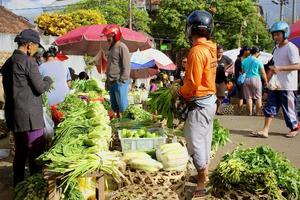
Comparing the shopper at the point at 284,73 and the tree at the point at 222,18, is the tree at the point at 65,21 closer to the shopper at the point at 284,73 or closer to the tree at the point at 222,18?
the tree at the point at 222,18

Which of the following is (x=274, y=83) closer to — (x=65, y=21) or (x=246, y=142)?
(x=246, y=142)

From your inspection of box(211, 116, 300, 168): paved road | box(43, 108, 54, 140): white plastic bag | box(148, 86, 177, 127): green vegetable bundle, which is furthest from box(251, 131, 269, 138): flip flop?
box(43, 108, 54, 140): white plastic bag

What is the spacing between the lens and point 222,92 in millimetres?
11203

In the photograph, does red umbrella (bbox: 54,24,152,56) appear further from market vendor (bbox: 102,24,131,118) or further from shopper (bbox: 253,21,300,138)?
shopper (bbox: 253,21,300,138)

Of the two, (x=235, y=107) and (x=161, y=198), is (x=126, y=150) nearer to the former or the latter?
(x=161, y=198)

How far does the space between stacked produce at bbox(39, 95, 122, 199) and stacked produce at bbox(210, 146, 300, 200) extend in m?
0.93

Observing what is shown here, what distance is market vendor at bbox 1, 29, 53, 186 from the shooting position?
4387 millimetres

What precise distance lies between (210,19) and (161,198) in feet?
6.23

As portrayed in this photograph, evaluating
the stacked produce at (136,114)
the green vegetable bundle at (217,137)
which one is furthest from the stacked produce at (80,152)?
the green vegetable bundle at (217,137)

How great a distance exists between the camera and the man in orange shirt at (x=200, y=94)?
4.04 metres

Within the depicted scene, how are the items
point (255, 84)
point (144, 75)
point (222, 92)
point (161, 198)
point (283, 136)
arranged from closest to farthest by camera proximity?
point (161, 198), point (283, 136), point (255, 84), point (222, 92), point (144, 75)

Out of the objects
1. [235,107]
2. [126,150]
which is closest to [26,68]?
[126,150]

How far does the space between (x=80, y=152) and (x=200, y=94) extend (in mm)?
1337

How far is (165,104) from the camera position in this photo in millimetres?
4836
